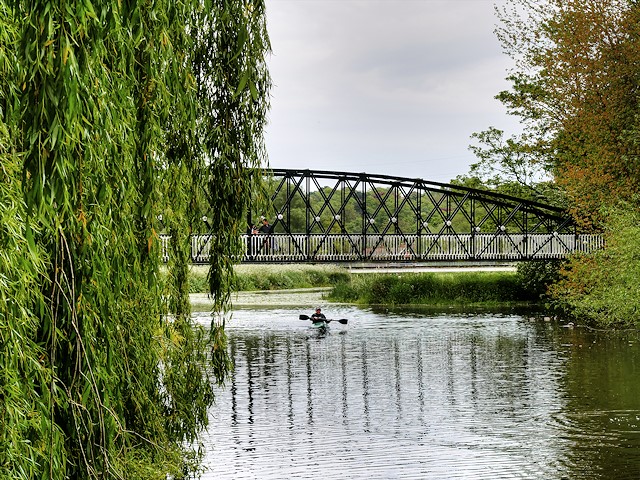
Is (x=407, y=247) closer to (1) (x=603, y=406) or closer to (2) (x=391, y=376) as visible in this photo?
(2) (x=391, y=376)

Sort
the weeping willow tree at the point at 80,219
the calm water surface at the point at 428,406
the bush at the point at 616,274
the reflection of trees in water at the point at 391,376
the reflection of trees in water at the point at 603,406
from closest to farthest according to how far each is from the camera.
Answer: the weeping willow tree at the point at 80,219 → the calm water surface at the point at 428,406 → the reflection of trees in water at the point at 603,406 → the reflection of trees in water at the point at 391,376 → the bush at the point at 616,274

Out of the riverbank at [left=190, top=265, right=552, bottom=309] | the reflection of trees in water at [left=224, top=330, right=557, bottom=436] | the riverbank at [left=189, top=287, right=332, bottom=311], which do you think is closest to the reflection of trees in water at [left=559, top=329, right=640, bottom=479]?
the reflection of trees in water at [left=224, top=330, right=557, bottom=436]

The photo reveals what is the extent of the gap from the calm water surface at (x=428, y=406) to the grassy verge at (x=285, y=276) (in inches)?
978

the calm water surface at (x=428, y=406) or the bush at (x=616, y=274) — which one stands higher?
the bush at (x=616, y=274)

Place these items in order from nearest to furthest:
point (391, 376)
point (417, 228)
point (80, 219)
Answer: point (80, 219) → point (391, 376) → point (417, 228)

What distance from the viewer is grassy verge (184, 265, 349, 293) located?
2496 inches

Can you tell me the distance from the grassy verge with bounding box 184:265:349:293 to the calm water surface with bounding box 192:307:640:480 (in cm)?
2483

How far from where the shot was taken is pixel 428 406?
2305 centimetres

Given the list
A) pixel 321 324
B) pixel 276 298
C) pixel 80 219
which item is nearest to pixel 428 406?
pixel 321 324

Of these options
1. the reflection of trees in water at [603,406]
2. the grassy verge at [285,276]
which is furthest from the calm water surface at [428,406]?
the grassy verge at [285,276]

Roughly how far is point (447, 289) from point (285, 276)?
1611cm

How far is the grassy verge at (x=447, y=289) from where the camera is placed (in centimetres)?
5219

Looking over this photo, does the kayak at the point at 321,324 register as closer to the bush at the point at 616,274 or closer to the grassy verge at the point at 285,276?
the bush at the point at 616,274

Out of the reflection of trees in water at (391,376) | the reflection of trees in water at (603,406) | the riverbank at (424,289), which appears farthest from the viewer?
the riverbank at (424,289)
